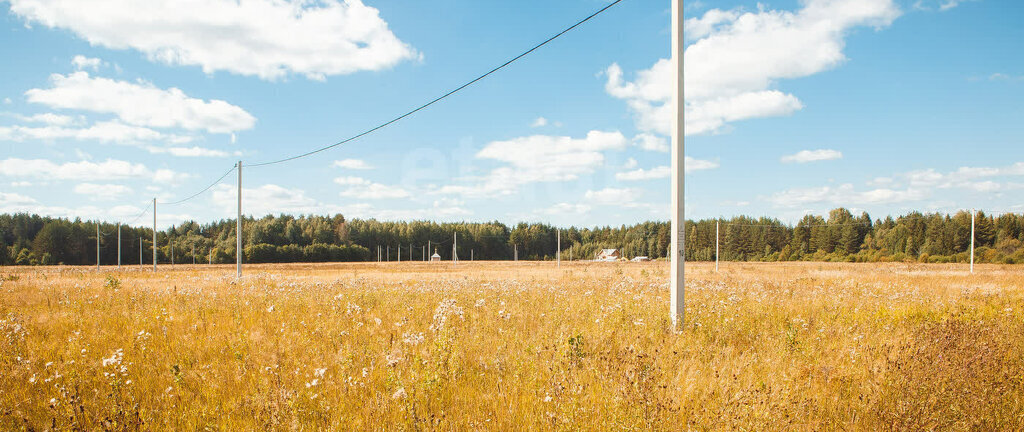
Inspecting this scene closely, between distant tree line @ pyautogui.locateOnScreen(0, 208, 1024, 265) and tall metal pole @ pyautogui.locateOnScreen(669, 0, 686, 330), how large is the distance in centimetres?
7877

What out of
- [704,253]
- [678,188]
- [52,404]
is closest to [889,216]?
[704,253]

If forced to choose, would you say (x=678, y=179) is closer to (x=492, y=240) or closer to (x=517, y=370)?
(x=517, y=370)

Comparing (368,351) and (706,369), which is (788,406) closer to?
(706,369)

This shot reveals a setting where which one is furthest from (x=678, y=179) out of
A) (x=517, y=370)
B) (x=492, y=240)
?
(x=492, y=240)

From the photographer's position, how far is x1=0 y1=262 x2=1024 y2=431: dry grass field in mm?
4023

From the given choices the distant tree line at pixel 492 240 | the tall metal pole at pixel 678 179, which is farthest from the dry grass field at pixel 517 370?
the distant tree line at pixel 492 240

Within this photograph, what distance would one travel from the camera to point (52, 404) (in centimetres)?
412

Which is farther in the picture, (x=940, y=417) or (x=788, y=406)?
(x=788, y=406)

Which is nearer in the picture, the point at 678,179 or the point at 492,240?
the point at 678,179

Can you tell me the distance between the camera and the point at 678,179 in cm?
688

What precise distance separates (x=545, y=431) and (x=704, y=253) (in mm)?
113294

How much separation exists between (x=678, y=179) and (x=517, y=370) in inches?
155

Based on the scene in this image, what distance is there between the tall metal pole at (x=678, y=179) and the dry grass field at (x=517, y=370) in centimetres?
48

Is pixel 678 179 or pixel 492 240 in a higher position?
pixel 678 179
